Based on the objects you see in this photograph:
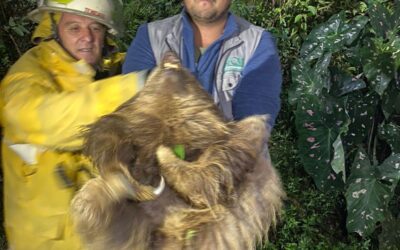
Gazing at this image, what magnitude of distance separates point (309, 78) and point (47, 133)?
10.5ft

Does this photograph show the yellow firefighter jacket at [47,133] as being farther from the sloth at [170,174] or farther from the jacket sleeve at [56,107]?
the sloth at [170,174]

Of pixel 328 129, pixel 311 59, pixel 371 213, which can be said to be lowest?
pixel 371 213

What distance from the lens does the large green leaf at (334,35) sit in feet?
15.8

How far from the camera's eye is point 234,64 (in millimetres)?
2656

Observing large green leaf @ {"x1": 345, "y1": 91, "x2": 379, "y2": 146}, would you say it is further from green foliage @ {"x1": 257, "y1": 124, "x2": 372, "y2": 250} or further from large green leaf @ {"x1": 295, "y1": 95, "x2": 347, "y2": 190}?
green foliage @ {"x1": 257, "y1": 124, "x2": 372, "y2": 250}

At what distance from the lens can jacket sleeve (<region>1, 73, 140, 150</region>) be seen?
1.72 m

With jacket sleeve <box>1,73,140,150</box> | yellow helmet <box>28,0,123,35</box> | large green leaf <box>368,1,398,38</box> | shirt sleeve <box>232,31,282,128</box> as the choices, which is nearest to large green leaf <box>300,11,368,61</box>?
large green leaf <box>368,1,398,38</box>

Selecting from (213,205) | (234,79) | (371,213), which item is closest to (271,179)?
(213,205)

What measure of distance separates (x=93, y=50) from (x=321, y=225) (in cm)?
331

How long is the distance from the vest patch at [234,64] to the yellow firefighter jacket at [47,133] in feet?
1.97

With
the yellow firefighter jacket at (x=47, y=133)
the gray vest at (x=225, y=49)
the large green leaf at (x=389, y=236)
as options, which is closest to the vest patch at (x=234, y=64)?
the gray vest at (x=225, y=49)

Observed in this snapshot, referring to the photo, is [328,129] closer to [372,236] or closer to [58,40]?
[372,236]

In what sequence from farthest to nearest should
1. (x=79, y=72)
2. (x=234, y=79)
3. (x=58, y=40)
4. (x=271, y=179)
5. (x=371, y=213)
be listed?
1. (x=371, y=213)
2. (x=234, y=79)
3. (x=58, y=40)
4. (x=79, y=72)
5. (x=271, y=179)

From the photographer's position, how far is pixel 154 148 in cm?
160
